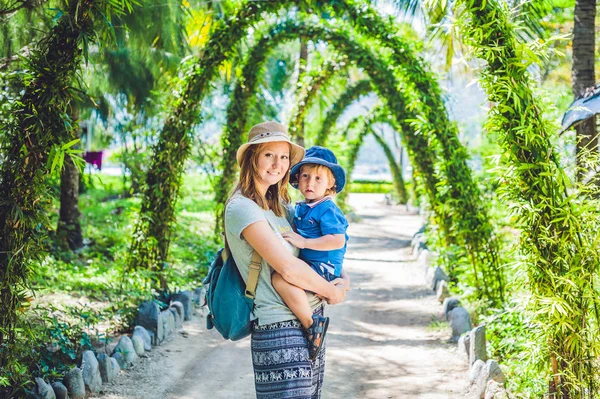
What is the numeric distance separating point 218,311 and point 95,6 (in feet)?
6.66

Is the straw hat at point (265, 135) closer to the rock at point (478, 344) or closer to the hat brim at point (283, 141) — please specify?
A: the hat brim at point (283, 141)

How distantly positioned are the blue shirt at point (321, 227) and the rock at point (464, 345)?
281cm

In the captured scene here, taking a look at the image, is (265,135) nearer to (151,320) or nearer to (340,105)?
(151,320)

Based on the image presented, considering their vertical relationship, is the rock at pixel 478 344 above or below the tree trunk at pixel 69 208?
below

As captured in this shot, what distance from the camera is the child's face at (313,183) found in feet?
8.85

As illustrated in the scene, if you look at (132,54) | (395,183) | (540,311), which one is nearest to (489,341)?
(540,311)

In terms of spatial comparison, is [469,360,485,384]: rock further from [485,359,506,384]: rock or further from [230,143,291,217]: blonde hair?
[230,143,291,217]: blonde hair

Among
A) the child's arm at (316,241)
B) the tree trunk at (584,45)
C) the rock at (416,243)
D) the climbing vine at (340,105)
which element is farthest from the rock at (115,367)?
the climbing vine at (340,105)

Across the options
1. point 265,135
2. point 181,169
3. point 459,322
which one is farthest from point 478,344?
point 181,169

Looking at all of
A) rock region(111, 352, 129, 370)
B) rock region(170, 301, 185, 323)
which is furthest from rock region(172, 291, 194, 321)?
rock region(111, 352, 129, 370)

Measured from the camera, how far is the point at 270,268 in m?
2.42

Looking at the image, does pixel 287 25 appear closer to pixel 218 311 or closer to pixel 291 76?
pixel 218 311

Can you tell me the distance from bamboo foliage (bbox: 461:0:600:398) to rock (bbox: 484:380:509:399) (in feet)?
1.38

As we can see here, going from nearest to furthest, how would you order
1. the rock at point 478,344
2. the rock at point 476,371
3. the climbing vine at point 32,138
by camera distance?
the climbing vine at point 32,138, the rock at point 476,371, the rock at point 478,344
